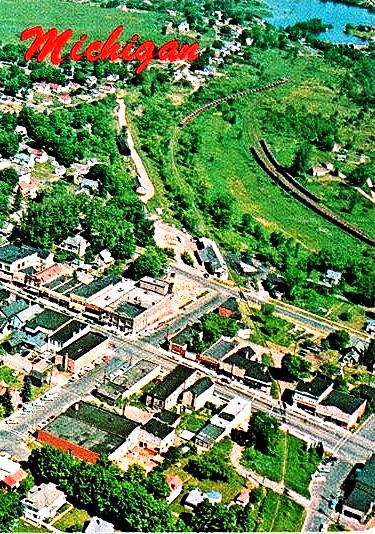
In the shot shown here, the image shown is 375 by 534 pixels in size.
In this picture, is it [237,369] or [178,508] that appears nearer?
[178,508]

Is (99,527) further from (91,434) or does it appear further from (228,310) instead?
(228,310)

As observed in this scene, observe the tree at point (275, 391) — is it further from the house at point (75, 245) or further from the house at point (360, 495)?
the house at point (75, 245)

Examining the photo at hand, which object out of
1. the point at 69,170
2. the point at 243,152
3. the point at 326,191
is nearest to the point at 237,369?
the point at 69,170

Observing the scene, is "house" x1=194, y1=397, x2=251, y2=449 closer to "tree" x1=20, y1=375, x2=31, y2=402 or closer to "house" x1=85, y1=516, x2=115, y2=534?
"house" x1=85, y1=516, x2=115, y2=534

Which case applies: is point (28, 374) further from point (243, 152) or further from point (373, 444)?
point (243, 152)

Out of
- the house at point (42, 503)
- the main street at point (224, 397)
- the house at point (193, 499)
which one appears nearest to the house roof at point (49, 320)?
the main street at point (224, 397)
